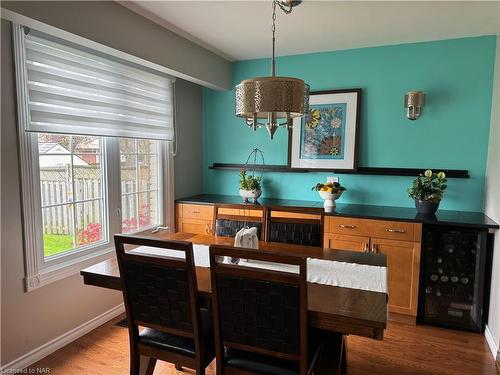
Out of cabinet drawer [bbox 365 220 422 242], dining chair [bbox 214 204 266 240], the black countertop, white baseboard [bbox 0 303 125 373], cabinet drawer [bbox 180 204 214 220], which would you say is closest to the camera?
white baseboard [bbox 0 303 125 373]

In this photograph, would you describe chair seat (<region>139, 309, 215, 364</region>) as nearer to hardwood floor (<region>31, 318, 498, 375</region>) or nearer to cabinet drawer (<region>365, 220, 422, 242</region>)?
hardwood floor (<region>31, 318, 498, 375</region>)

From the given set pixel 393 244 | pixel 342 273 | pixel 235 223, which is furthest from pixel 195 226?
pixel 342 273

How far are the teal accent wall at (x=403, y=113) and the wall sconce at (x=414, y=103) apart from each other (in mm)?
116

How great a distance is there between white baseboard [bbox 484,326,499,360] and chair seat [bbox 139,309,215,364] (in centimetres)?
200

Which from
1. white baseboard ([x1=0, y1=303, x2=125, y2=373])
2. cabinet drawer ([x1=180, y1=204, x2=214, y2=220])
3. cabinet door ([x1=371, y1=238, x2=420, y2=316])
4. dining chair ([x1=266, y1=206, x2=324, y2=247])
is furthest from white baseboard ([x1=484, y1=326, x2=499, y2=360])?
white baseboard ([x1=0, y1=303, x2=125, y2=373])

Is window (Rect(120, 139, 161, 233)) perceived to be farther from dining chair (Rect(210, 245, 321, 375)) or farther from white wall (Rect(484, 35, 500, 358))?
white wall (Rect(484, 35, 500, 358))

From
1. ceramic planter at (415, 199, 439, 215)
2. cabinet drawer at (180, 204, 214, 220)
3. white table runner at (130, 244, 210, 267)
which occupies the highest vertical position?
ceramic planter at (415, 199, 439, 215)

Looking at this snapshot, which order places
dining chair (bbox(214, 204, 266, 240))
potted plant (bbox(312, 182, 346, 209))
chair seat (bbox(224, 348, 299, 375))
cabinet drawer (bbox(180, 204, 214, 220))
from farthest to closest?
cabinet drawer (bbox(180, 204, 214, 220)) → potted plant (bbox(312, 182, 346, 209)) → dining chair (bbox(214, 204, 266, 240)) → chair seat (bbox(224, 348, 299, 375))

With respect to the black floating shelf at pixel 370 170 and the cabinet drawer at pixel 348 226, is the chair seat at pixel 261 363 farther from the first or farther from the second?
the black floating shelf at pixel 370 170

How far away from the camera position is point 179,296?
153 centimetres

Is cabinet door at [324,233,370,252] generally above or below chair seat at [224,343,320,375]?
above

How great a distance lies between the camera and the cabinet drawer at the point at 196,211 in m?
3.43

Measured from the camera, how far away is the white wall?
2.40 metres

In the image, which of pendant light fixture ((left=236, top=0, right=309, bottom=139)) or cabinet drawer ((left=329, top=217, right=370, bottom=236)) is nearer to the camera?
pendant light fixture ((left=236, top=0, right=309, bottom=139))
